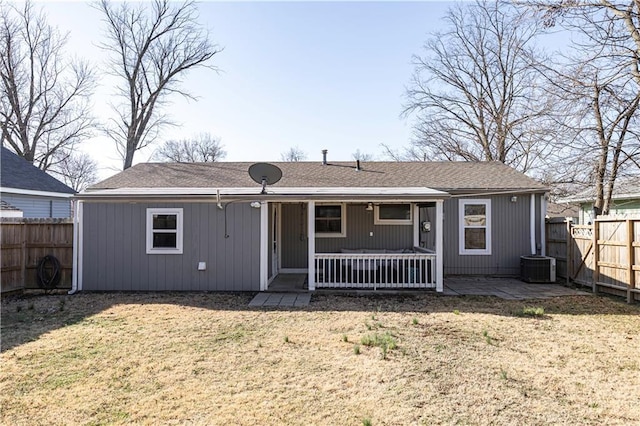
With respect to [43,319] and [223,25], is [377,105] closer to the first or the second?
[223,25]

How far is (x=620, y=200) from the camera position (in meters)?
16.1

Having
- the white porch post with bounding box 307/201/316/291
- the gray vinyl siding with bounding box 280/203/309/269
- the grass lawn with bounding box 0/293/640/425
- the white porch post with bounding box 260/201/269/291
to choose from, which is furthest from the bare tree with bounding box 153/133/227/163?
the grass lawn with bounding box 0/293/640/425

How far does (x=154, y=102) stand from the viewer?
23.8m

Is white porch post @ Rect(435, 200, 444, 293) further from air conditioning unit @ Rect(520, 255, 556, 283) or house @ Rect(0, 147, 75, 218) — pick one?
house @ Rect(0, 147, 75, 218)

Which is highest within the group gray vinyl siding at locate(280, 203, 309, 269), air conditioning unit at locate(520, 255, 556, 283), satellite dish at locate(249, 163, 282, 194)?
satellite dish at locate(249, 163, 282, 194)

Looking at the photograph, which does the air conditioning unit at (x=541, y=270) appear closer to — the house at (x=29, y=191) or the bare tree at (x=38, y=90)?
the house at (x=29, y=191)

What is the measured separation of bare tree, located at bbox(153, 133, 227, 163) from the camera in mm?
40844

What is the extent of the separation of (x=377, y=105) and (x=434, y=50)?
376 inches

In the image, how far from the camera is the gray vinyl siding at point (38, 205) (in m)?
14.2

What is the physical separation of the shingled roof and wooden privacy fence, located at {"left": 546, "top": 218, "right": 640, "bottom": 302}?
5.65 feet

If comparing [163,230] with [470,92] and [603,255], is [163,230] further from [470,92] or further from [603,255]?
[470,92]

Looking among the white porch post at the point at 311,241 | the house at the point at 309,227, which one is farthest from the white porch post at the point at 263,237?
the white porch post at the point at 311,241

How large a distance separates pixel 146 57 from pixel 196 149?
18.7 metres

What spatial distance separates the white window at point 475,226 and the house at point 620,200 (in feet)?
8.18
